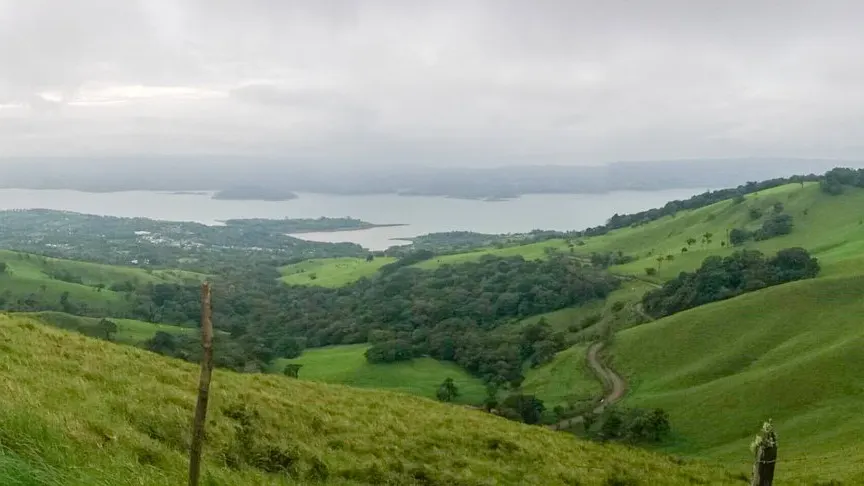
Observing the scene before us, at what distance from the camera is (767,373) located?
145 feet

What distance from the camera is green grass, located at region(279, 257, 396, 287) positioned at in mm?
149250

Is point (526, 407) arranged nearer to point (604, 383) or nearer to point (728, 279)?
point (604, 383)

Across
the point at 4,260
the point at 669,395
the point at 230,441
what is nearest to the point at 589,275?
the point at 669,395

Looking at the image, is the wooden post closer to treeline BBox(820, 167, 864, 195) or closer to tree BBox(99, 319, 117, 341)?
tree BBox(99, 319, 117, 341)

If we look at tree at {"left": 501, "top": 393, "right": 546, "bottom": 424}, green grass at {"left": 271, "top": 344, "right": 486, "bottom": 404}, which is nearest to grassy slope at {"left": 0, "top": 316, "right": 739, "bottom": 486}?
tree at {"left": 501, "top": 393, "right": 546, "bottom": 424}

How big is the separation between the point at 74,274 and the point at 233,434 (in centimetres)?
14617

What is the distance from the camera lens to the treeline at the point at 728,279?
74812mm

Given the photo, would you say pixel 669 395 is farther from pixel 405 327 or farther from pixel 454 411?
pixel 405 327

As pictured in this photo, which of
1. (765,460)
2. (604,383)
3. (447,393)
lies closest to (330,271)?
(447,393)

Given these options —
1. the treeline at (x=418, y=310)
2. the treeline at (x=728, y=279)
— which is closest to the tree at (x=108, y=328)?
the treeline at (x=418, y=310)

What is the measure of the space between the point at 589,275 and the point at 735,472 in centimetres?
8897

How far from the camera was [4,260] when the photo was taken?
12938 centimetres

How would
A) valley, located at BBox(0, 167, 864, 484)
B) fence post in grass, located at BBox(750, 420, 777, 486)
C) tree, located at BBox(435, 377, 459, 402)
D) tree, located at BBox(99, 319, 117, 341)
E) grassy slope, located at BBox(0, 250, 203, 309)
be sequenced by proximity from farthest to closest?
grassy slope, located at BBox(0, 250, 203, 309)
tree, located at BBox(99, 319, 117, 341)
tree, located at BBox(435, 377, 459, 402)
valley, located at BBox(0, 167, 864, 484)
fence post in grass, located at BBox(750, 420, 777, 486)

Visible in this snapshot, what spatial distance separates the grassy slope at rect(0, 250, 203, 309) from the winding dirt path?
298 feet
